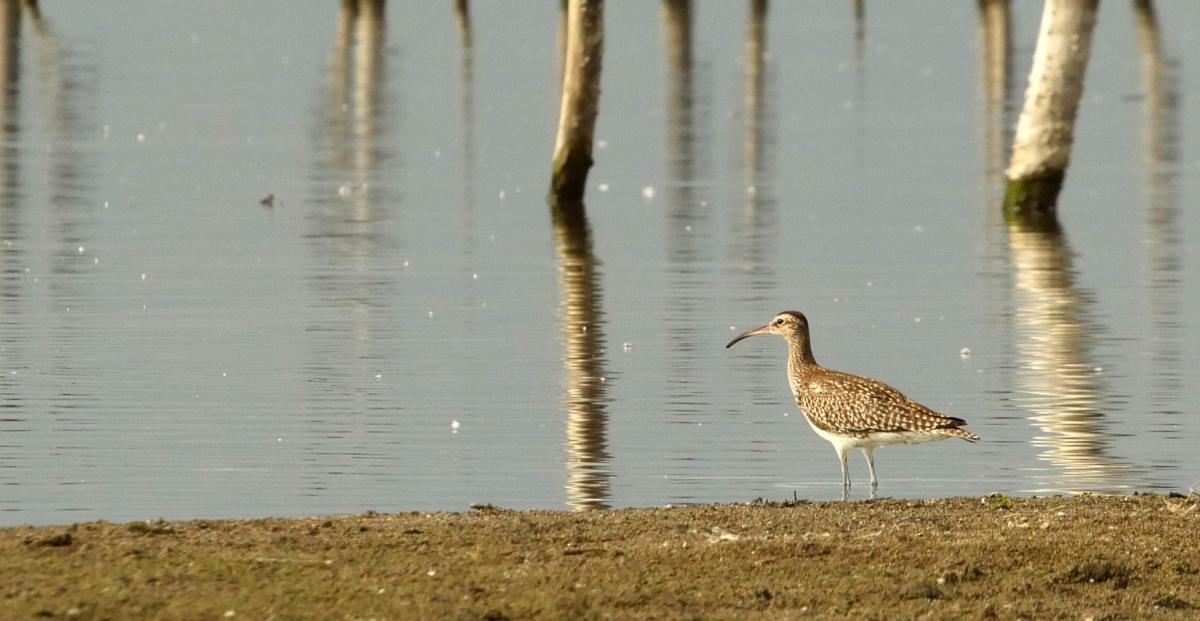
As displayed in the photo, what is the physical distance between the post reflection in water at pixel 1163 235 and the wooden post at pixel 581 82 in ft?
18.9

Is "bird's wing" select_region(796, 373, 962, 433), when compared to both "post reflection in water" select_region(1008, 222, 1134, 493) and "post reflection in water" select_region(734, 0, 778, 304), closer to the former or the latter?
"post reflection in water" select_region(1008, 222, 1134, 493)

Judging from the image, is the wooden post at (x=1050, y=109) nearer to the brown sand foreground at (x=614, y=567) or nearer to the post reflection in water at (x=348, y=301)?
the post reflection in water at (x=348, y=301)

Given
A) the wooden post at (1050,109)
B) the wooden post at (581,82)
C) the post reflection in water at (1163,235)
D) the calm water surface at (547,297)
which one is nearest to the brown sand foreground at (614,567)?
the calm water surface at (547,297)

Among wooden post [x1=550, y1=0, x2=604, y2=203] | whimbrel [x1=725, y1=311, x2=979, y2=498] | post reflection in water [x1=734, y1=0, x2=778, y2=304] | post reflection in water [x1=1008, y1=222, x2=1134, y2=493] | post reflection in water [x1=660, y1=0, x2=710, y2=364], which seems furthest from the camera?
wooden post [x1=550, y1=0, x2=604, y2=203]

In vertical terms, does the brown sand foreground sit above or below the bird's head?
below

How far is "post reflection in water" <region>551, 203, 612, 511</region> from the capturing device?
12422mm

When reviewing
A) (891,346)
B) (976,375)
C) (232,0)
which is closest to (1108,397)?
(976,375)

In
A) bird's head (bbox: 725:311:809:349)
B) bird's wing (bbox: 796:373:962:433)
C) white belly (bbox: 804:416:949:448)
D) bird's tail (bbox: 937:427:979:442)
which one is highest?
bird's head (bbox: 725:311:809:349)

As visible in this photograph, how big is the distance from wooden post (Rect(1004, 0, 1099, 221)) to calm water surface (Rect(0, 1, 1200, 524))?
528mm

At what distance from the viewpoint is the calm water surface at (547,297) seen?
12.8 m

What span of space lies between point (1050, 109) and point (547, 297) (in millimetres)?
6209

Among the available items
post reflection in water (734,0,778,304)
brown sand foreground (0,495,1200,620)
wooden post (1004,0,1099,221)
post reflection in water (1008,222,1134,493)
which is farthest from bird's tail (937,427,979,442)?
wooden post (1004,0,1099,221)

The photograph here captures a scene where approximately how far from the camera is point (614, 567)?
30.0ft

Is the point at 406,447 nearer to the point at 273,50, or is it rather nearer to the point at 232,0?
the point at 273,50
